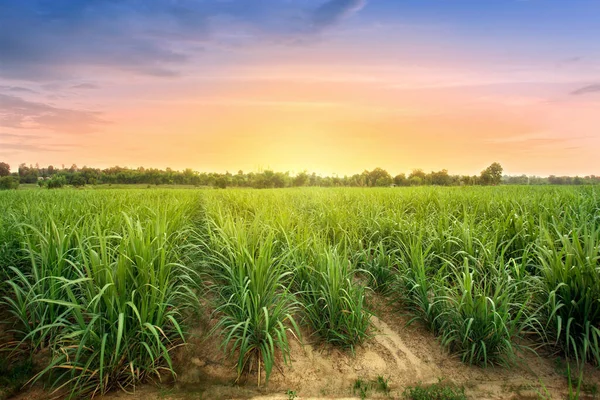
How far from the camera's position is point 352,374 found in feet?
9.33

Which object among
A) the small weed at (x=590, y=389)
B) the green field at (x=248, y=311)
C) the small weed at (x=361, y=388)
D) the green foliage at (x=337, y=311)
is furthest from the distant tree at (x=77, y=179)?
the small weed at (x=590, y=389)

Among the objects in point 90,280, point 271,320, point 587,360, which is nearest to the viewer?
point 90,280

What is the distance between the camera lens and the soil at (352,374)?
2.64m

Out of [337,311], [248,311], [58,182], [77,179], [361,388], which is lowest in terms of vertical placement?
[361,388]

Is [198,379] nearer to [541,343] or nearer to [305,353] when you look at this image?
[305,353]

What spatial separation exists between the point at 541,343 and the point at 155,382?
3.55 metres

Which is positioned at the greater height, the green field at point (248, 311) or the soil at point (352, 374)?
the green field at point (248, 311)

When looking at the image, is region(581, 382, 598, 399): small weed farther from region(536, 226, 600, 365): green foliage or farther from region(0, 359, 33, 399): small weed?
region(0, 359, 33, 399): small weed

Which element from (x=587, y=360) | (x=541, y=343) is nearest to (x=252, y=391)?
(x=541, y=343)

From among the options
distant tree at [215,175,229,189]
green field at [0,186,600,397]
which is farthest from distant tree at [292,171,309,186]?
green field at [0,186,600,397]

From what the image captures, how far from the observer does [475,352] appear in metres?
2.99

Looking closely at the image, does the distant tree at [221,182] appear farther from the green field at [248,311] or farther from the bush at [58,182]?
the green field at [248,311]

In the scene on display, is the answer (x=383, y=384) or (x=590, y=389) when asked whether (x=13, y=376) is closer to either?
(x=383, y=384)

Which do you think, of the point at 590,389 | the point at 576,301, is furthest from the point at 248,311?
the point at 576,301
